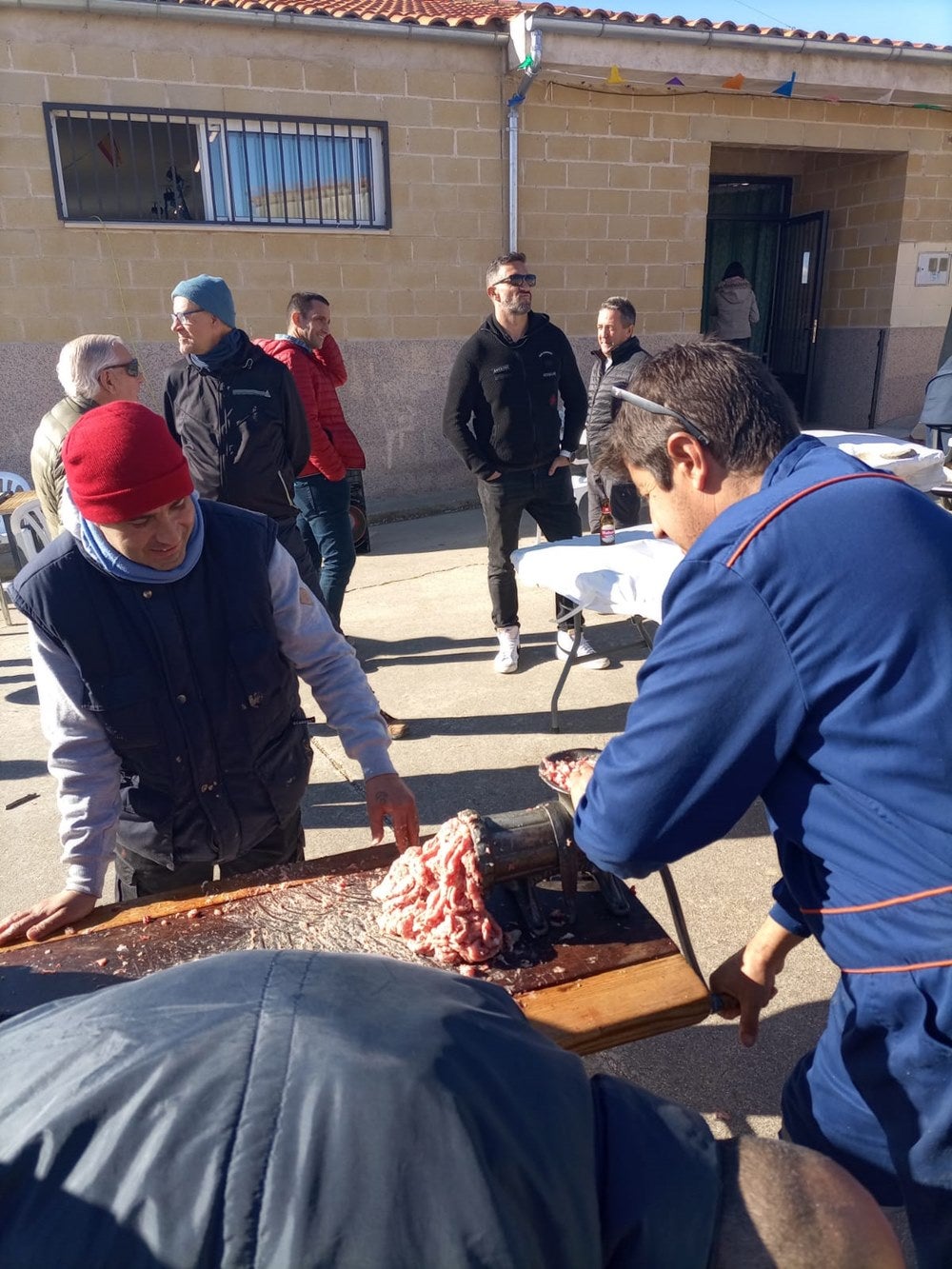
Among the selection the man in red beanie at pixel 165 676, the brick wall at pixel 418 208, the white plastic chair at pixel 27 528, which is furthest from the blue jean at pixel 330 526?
the brick wall at pixel 418 208

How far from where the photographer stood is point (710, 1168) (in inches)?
33.2

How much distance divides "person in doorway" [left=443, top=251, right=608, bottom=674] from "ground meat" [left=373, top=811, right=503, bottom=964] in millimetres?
3029

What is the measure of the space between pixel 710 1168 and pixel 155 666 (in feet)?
4.82

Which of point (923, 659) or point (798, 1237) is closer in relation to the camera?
point (798, 1237)

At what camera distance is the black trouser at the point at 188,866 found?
88.4 inches

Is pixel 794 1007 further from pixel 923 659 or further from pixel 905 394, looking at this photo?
pixel 905 394

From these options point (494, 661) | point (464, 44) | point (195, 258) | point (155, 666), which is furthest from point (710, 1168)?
point (464, 44)

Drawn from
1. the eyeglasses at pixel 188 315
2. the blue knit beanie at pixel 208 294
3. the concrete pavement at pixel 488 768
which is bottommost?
the concrete pavement at pixel 488 768

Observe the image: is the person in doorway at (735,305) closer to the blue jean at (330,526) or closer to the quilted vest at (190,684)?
the blue jean at (330,526)

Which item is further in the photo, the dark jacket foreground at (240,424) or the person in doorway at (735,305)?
the person in doorway at (735,305)

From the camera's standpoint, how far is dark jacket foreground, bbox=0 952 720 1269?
618 millimetres

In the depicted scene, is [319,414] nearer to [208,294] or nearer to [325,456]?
[325,456]

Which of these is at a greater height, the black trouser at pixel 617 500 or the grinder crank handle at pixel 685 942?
the black trouser at pixel 617 500

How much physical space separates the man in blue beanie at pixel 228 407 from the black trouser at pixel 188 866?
187 centimetres
